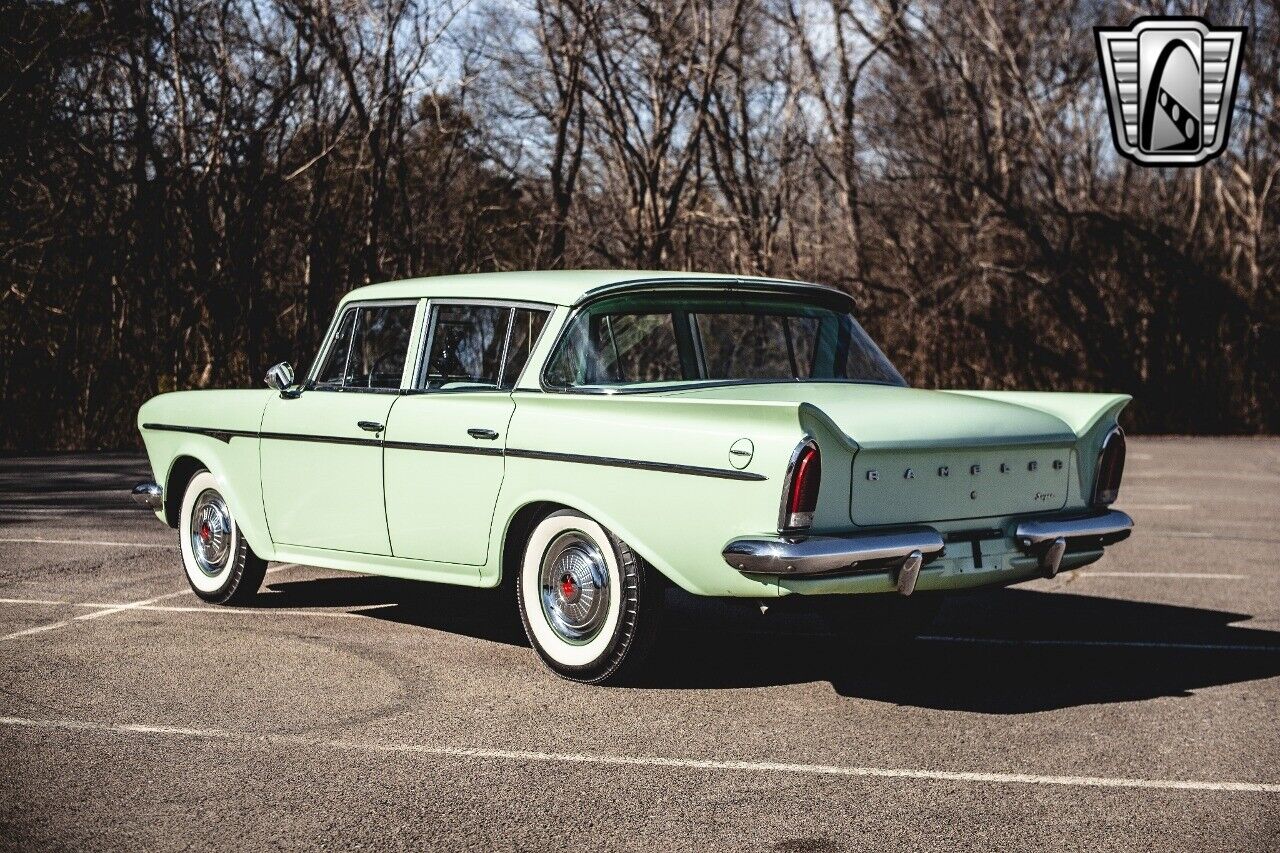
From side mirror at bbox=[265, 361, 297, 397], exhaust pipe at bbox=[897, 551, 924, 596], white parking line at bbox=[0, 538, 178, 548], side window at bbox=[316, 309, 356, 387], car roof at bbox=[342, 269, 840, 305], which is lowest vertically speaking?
white parking line at bbox=[0, 538, 178, 548]

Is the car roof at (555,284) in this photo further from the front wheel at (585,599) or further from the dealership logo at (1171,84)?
the dealership logo at (1171,84)

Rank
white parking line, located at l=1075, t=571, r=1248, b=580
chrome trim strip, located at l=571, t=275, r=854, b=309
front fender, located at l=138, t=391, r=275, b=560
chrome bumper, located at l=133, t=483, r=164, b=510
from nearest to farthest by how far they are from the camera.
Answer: chrome trim strip, located at l=571, t=275, r=854, b=309 → front fender, located at l=138, t=391, r=275, b=560 → chrome bumper, located at l=133, t=483, r=164, b=510 → white parking line, located at l=1075, t=571, r=1248, b=580

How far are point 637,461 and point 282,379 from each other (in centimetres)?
240

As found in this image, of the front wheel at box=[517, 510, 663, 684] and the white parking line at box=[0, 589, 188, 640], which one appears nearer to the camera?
the front wheel at box=[517, 510, 663, 684]

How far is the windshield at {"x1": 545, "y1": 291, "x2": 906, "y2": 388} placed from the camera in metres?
6.55

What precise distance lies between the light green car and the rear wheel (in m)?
0.02

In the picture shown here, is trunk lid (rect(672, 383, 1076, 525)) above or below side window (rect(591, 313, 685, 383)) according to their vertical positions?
below

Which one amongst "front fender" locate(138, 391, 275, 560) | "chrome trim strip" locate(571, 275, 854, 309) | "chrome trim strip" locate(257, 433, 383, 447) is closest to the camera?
"chrome trim strip" locate(571, 275, 854, 309)

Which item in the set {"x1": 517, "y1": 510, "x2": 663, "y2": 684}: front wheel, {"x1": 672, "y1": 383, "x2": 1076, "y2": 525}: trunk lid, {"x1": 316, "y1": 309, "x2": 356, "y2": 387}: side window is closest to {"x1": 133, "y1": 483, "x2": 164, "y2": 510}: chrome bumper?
{"x1": 316, "y1": 309, "x2": 356, "y2": 387}: side window

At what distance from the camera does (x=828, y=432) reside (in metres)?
5.56

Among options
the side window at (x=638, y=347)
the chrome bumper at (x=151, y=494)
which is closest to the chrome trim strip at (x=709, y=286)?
the side window at (x=638, y=347)

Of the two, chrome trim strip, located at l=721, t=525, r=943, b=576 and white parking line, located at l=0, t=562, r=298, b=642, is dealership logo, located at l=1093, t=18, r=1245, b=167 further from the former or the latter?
chrome trim strip, located at l=721, t=525, r=943, b=576

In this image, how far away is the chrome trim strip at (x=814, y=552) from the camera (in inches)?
213

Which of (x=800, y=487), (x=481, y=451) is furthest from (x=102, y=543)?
(x=800, y=487)
